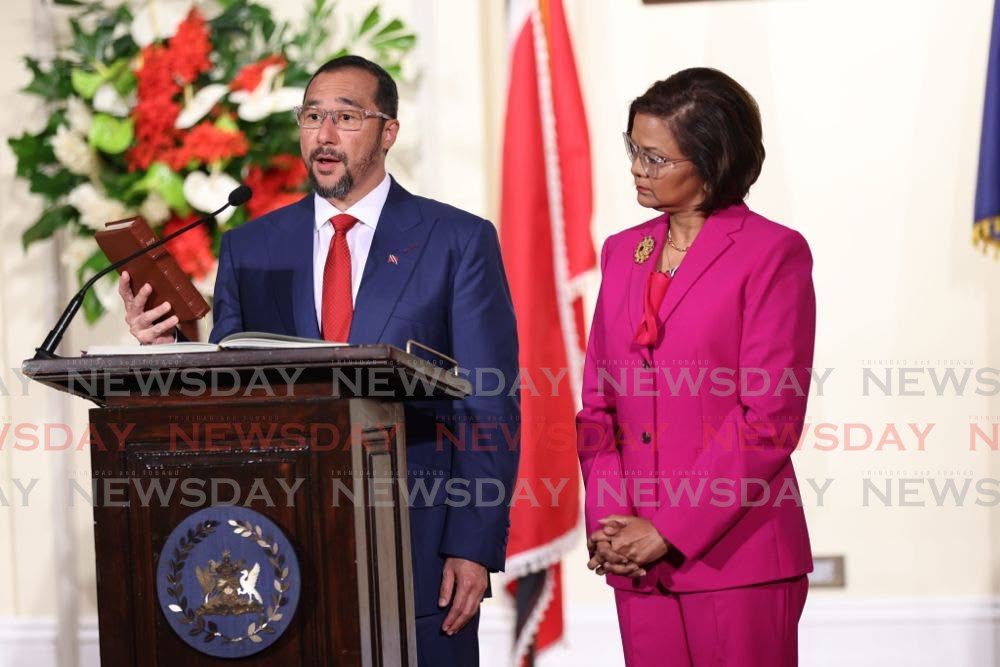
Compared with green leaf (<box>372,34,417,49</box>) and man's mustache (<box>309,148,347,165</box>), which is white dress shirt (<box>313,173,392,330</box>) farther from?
green leaf (<box>372,34,417,49</box>)

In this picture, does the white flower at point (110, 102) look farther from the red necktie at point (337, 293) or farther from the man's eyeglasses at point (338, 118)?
the red necktie at point (337, 293)

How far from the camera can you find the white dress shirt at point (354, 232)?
8.59ft

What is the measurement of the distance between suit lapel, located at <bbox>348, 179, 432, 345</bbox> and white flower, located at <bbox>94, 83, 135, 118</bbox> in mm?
1688

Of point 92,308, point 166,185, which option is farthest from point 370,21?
point 92,308

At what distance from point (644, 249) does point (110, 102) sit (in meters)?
2.26

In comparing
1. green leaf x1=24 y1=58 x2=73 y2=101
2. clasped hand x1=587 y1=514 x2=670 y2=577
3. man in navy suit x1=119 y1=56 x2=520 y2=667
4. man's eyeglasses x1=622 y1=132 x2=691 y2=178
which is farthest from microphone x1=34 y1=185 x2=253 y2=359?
green leaf x1=24 y1=58 x2=73 y2=101

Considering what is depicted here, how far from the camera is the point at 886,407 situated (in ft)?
13.8

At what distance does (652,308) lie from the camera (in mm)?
2400

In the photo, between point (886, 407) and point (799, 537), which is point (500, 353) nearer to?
point (799, 537)

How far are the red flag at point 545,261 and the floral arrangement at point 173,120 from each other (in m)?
0.44

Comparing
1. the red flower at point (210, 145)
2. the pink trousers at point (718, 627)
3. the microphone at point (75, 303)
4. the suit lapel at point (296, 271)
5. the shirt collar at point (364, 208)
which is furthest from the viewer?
the red flower at point (210, 145)

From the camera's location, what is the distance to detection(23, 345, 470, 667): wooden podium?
6.30 ft

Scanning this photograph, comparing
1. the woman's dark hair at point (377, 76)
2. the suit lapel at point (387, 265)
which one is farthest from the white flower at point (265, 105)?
the suit lapel at point (387, 265)

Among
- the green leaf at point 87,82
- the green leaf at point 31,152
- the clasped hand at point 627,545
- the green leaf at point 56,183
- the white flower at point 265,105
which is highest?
the green leaf at point 87,82
